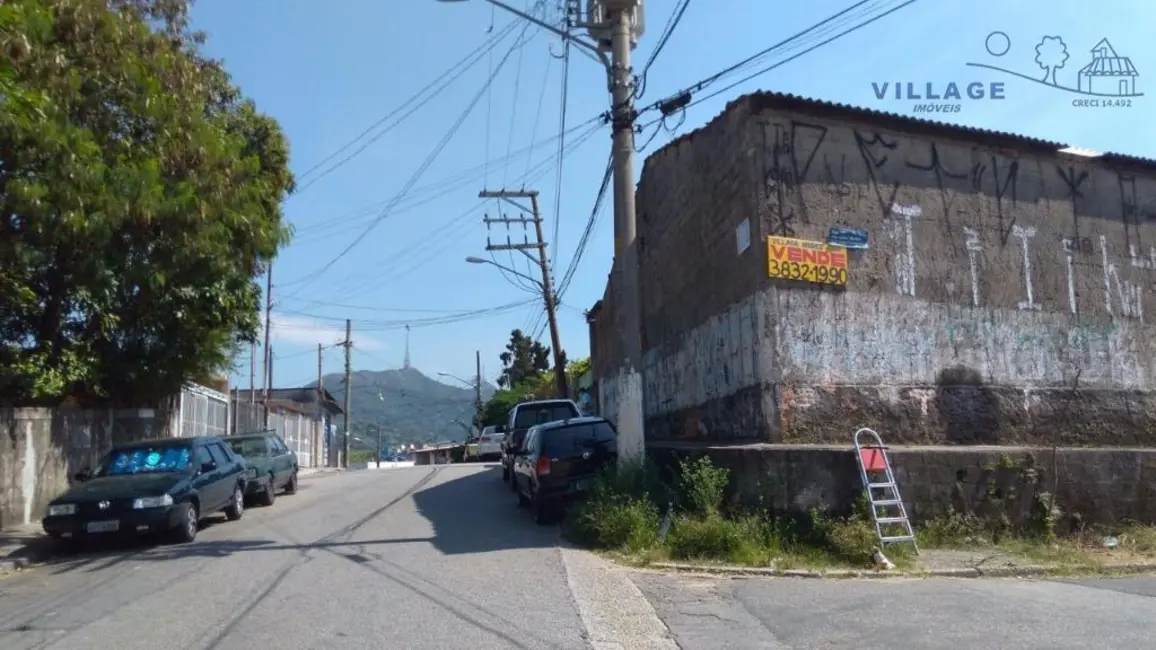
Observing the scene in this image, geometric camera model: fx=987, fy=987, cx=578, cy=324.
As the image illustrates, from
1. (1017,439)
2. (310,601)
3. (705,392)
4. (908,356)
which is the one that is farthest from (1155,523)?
(310,601)

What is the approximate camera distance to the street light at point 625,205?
14.0 metres

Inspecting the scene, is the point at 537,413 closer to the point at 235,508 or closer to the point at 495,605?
the point at 235,508

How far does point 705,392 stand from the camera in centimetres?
1689

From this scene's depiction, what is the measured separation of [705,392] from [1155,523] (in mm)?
6824

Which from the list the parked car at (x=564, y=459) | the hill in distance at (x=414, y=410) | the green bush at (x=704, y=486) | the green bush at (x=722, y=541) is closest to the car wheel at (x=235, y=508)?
the parked car at (x=564, y=459)

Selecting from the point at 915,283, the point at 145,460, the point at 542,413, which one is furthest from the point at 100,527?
the point at 915,283

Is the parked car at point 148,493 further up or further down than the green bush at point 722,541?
further up

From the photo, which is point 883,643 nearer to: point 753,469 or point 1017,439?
point 753,469

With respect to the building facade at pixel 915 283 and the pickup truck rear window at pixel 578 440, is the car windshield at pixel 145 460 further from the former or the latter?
the building facade at pixel 915 283

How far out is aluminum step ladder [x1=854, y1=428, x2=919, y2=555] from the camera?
1145 centimetres

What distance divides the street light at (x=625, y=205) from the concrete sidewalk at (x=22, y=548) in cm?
796

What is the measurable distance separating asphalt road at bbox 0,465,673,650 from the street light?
6.55ft

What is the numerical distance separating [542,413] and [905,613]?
13.8 metres

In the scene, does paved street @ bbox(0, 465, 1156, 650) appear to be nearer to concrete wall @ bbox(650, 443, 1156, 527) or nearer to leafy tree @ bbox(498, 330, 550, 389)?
concrete wall @ bbox(650, 443, 1156, 527)
